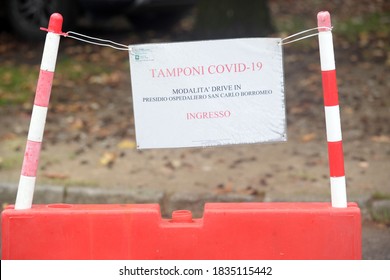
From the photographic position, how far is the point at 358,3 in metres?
15.8

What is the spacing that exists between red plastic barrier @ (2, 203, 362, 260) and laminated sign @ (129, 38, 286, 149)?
45 cm

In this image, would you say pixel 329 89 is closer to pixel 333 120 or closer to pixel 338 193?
pixel 333 120

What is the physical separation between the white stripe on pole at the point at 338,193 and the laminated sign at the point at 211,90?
1.32 ft

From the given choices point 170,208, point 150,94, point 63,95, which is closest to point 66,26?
point 63,95

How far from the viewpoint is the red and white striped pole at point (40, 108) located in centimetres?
482

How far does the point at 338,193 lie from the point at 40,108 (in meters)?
1.64

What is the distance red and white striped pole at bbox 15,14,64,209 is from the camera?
15.8 feet

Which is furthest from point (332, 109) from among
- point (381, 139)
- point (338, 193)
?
point (381, 139)

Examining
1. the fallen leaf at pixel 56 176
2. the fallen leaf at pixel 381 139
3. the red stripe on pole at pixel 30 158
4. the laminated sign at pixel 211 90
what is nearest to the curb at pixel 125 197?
the fallen leaf at pixel 56 176

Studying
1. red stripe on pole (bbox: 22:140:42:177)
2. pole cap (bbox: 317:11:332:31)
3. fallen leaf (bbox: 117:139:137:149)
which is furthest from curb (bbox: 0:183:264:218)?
pole cap (bbox: 317:11:332:31)

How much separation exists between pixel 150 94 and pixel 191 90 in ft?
0.74

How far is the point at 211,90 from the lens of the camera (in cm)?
489

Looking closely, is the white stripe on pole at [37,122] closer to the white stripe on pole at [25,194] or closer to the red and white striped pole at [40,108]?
the red and white striped pole at [40,108]
